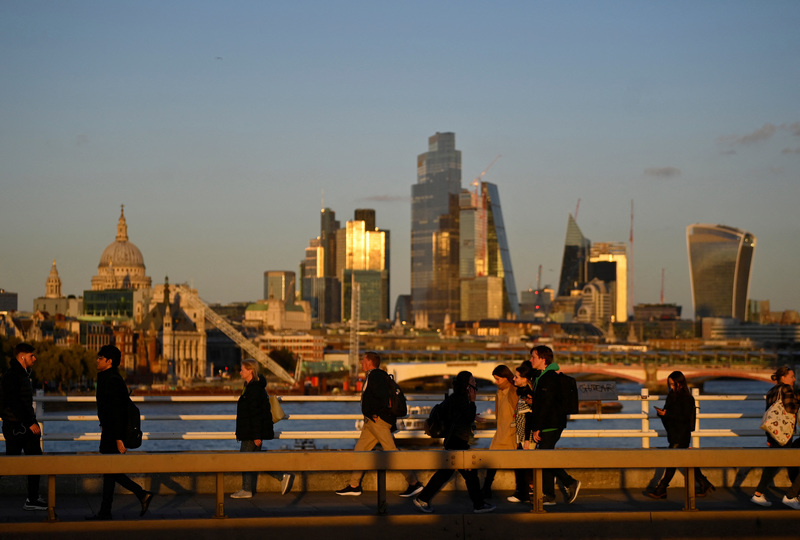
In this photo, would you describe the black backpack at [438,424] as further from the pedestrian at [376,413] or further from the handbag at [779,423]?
the handbag at [779,423]

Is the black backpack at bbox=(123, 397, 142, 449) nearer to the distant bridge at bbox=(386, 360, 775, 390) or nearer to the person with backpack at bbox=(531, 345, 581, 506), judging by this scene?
the person with backpack at bbox=(531, 345, 581, 506)

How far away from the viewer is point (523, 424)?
11531mm

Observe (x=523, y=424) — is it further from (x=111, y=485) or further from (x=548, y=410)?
(x=111, y=485)

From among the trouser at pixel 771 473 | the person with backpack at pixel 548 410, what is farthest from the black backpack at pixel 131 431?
the trouser at pixel 771 473

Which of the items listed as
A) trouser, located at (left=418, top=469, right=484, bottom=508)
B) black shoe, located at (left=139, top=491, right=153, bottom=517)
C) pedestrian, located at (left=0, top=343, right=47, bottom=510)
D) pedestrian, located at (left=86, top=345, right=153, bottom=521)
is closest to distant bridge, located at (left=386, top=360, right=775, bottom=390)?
pedestrian, located at (left=0, top=343, right=47, bottom=510)

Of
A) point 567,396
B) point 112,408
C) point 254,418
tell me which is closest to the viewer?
point 112,408

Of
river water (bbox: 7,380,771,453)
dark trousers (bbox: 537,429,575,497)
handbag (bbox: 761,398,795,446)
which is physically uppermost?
handbag (bbox: 761,398,795,446)

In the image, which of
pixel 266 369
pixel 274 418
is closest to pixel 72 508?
pixel 274 418

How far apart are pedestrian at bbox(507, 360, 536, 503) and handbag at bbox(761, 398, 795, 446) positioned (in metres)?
2.39

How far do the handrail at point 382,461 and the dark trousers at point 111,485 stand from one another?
0.67 meters

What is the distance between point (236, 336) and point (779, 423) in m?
163

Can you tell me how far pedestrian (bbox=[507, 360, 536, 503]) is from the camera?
11.3 m

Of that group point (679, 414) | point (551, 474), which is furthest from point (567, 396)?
point (679, 414)

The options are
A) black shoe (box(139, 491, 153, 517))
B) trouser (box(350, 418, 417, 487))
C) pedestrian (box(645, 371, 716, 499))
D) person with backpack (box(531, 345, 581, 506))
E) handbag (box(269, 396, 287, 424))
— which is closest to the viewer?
black shoe (box(139, 491, 153, 517))
